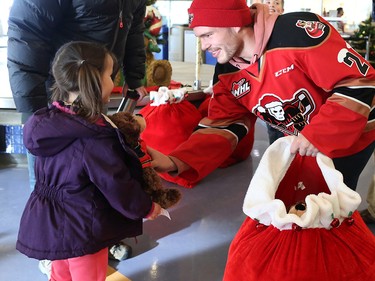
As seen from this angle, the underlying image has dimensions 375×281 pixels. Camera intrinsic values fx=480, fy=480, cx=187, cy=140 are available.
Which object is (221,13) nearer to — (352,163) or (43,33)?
(352,163)

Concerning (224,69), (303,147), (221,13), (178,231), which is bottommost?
(178,231)

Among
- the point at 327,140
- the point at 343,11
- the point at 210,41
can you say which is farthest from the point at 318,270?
the point at 343,11

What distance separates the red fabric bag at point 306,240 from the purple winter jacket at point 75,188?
0.37m

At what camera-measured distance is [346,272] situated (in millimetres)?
1271

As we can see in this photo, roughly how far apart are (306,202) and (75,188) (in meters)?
0.68

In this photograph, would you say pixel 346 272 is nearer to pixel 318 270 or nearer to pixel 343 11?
pixel 318 270

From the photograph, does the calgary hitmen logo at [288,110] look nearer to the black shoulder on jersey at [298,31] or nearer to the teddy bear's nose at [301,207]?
the black shoulder on jersey at [298,31]

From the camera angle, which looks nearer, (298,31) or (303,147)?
(303,147)

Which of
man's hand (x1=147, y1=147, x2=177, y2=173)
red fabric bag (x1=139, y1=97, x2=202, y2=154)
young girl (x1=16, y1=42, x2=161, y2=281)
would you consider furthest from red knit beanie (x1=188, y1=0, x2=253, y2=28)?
red fabric bag (x1=139, y1=97, x2=202, y2=154)

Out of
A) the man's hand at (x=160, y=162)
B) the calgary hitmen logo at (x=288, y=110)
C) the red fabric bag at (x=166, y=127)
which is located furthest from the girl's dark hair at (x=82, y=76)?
the red fabric bag at (x=166, y=127)

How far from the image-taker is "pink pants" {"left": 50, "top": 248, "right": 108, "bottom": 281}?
5.02ft

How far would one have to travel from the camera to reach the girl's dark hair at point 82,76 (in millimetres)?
1424

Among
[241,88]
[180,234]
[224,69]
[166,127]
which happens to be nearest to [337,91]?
[241,88]

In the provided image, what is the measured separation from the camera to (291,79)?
5.42 feet
